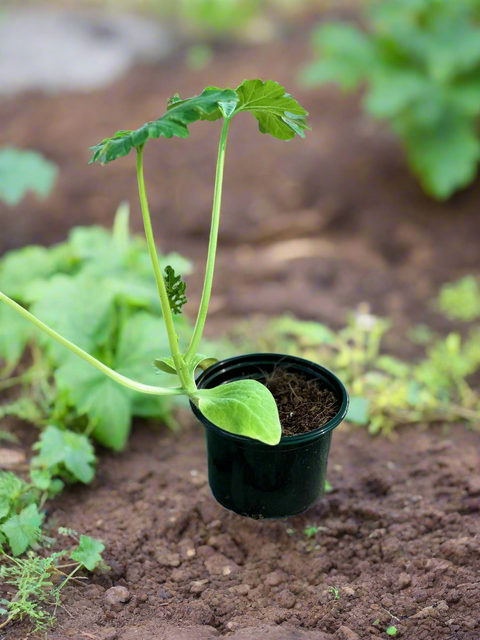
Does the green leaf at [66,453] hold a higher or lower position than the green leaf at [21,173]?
lower

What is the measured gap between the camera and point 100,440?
2.46 m

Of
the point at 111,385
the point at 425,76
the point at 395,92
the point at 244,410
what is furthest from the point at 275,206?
the point at 244,410

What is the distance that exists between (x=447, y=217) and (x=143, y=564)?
3542 millimetres

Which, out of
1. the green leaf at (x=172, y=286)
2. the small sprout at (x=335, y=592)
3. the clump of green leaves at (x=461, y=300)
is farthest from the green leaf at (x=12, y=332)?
the clump of green leaves at (x=461, y=300)

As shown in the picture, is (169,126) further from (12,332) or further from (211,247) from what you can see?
(12,332)

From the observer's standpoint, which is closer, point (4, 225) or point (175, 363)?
point (175, 363)

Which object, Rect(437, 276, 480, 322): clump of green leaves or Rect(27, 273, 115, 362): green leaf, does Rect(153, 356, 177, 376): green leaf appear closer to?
Rect(27, 273, 115, 362): green leaf

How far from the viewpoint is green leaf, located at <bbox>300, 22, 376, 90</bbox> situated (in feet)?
15.0

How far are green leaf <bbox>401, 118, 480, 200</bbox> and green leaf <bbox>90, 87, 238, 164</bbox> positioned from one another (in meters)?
3.03

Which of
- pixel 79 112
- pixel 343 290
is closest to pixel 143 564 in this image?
pixel 343 290

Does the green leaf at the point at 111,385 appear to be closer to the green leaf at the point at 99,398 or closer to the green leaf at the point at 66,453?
the green leaf at the point at 99,398

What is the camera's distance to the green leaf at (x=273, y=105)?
67.9 inches

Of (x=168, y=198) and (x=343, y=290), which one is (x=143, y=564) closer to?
(x=343, y=290)

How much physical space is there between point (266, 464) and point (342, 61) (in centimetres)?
369
